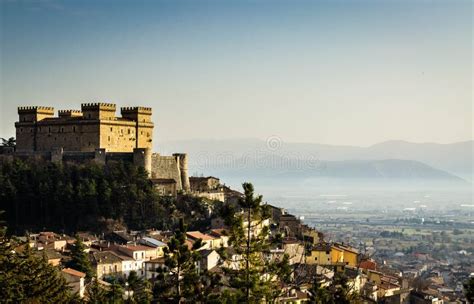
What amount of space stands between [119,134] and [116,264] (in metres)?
18.3

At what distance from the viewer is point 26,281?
33.2 meters

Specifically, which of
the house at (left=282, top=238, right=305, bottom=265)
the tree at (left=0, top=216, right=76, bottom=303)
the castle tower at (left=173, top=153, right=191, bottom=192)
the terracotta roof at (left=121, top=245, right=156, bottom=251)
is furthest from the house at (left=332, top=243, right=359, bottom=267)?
the tree at (left=0, top=216, right=76, bottom=303)

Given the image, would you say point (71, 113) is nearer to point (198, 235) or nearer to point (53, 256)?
point (198, 235)

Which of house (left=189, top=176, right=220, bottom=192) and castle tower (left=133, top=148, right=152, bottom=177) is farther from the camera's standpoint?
house (left=189, top=176, right=220, bottom=192)

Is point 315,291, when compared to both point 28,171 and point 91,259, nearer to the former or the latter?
point 91,259

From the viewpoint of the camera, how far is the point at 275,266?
32562 millimetres

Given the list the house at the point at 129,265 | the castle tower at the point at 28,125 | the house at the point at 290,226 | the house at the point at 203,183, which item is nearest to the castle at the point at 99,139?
the castle tower at the point at 28,125

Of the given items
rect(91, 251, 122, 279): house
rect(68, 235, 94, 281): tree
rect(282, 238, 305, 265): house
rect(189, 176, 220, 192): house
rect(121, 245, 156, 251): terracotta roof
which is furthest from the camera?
rect(189, 176, 220, 192): house

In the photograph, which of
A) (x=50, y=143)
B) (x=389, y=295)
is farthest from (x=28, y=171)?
(x=389, y=295)

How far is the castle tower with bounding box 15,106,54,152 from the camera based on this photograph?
7106 cm

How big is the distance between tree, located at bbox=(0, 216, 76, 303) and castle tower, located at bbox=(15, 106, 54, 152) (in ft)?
122

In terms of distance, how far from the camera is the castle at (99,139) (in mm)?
67438

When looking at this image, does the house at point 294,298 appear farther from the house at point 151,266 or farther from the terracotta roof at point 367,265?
the terracotta roof at point 367,265

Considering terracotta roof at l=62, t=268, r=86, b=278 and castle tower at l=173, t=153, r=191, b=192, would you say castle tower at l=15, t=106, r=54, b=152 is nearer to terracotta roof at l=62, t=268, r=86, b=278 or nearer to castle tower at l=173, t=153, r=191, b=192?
castle tower at l=173, t=153, r=191, b=192
